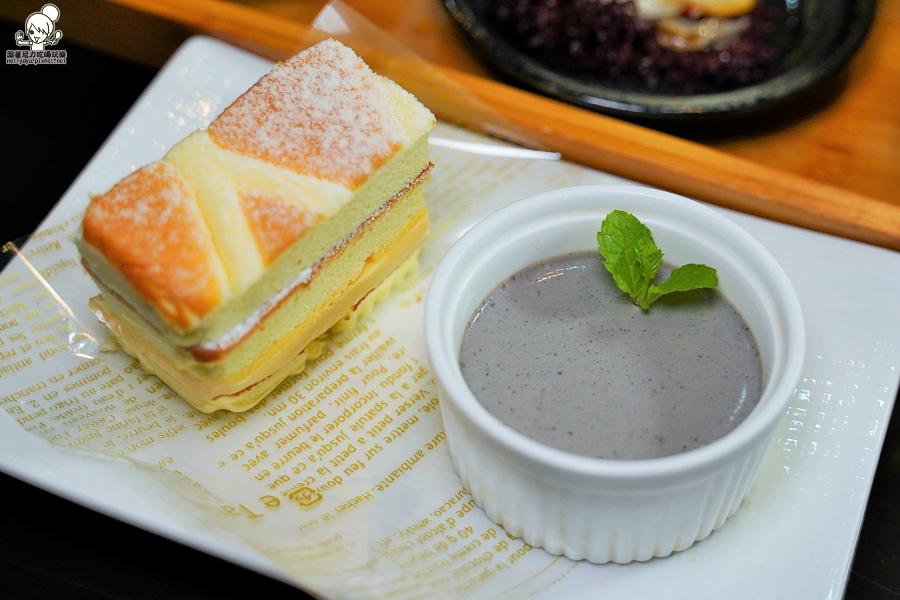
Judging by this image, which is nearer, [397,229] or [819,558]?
[819,558]

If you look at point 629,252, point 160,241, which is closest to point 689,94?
point 629,252

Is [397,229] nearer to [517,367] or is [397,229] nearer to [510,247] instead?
[510,247]

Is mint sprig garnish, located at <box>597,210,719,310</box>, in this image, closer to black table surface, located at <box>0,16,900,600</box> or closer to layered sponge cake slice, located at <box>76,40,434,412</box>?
layered sponge cake slice, located at <box>76,40,434,412</box>

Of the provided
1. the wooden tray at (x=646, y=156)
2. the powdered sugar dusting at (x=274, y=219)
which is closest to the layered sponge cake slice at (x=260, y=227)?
the powdered sugar dusting at (x=274, y=219)

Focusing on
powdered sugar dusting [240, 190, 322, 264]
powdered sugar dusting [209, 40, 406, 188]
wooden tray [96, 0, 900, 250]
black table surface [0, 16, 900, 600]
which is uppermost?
powdered sugar dusting [209, 40, 406, 188]

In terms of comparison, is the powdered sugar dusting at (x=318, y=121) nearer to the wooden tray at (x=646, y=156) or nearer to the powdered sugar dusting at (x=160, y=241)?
the powdered sugar dusting at (x=160, y=241)

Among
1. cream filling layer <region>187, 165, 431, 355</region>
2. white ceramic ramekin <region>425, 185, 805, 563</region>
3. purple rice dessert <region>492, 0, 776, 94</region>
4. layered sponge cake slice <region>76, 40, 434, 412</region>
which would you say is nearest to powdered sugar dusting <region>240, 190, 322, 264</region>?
layered sponge cake slice <region>76, 40, 434, 412</region>

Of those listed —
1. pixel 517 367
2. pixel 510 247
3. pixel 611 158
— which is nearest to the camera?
pixel 517 367

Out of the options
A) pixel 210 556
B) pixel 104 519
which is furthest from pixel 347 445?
pixel 104 519
